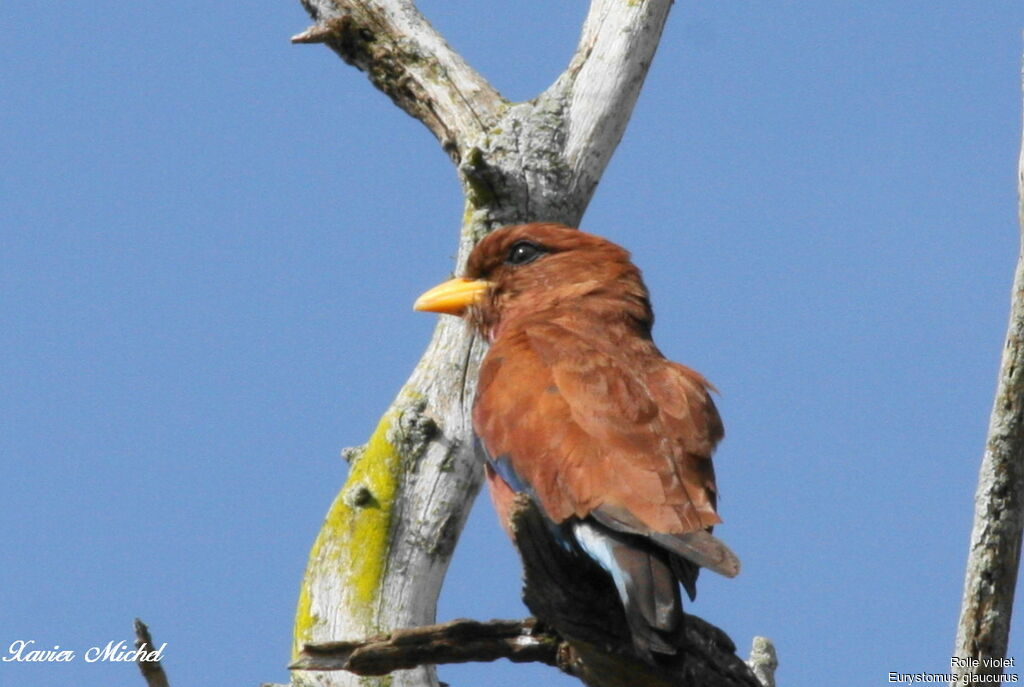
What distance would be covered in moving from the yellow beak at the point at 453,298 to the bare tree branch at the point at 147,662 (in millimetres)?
2938

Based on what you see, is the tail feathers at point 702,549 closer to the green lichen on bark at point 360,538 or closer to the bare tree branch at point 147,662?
the bare tree branch at point 147,662

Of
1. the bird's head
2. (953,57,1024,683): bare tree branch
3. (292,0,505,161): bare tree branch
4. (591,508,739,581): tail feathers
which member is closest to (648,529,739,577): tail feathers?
(591,508,739,581): tail feathers

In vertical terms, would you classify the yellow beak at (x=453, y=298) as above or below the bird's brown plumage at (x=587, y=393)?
above

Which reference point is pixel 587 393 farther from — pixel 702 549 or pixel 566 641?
pixel 702 549

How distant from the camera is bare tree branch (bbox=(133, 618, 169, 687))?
15.9 feet

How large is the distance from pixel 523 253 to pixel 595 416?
5.77 feet

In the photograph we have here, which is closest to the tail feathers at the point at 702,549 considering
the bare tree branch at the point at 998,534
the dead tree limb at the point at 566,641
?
the dead tree limb at the point at 566,641

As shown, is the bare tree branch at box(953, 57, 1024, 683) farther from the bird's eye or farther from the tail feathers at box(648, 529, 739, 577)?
the bird's eye

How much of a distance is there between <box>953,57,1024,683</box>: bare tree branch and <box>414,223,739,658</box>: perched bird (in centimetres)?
91

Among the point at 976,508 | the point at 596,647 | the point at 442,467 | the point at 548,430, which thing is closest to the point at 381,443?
the point at 442,467

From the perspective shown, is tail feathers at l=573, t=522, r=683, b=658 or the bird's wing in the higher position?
the bird's wing

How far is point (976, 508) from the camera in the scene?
5352 millimetres

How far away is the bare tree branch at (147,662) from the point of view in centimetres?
484

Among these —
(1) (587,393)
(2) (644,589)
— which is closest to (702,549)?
(2) (644,589)
